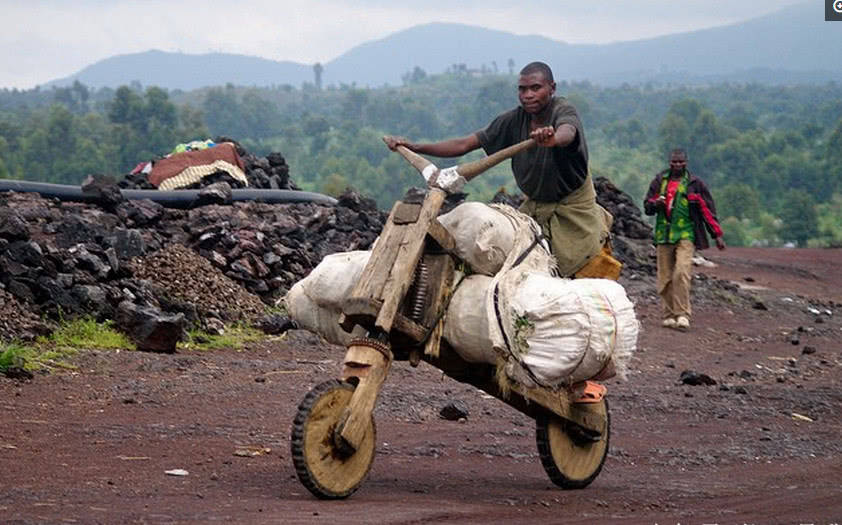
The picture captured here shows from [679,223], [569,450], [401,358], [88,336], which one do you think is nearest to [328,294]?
[401,358]

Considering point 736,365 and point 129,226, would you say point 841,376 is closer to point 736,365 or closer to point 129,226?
point 736,365

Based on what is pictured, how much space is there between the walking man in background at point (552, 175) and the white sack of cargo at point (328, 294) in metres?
0.76

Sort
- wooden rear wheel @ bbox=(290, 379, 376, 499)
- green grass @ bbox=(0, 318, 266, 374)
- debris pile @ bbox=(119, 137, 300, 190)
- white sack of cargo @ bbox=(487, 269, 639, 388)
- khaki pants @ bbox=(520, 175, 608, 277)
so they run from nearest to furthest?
wooden rear wheel @ bbox=(290, 379, 376, 499), white sack of cargo @ bbox=(487, 269, 639, 388), khaki pants @ bbox=(520, 175, 608, 277), green grass @ bbox=(0, 318, 266, 374), debris pile @ bbox=(119, 137, 300, 190)

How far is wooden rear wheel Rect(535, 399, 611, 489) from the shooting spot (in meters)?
7.64

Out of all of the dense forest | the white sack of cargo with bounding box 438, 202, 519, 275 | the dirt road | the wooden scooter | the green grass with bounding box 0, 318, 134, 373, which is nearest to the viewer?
the wooden scooter

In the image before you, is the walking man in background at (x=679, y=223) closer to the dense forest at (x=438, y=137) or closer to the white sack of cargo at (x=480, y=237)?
the dense forest at (x=438, y=137)

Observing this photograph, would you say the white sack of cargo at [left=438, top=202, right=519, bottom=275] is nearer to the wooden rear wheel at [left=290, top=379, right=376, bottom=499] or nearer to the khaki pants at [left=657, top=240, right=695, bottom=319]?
the wooden rear wheel at [left=290, top=379, right=376, bottom=499]

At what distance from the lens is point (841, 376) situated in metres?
14.8

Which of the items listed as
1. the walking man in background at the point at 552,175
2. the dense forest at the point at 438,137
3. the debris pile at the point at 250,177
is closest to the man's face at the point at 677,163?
the debris pile at the point at 250,177

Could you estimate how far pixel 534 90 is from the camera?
7848 mm

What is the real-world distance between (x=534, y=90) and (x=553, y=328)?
1564 millimetres

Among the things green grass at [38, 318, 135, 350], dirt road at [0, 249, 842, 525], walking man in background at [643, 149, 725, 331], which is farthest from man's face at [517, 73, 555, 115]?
walking man in background at [643, 149, 725, 331]

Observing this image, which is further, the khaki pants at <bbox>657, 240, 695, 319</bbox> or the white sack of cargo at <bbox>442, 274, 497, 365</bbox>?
the khaki pants at <bbox>657, 240, 695, 319</bbox>

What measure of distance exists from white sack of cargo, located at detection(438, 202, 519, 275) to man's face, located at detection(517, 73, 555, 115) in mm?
805
